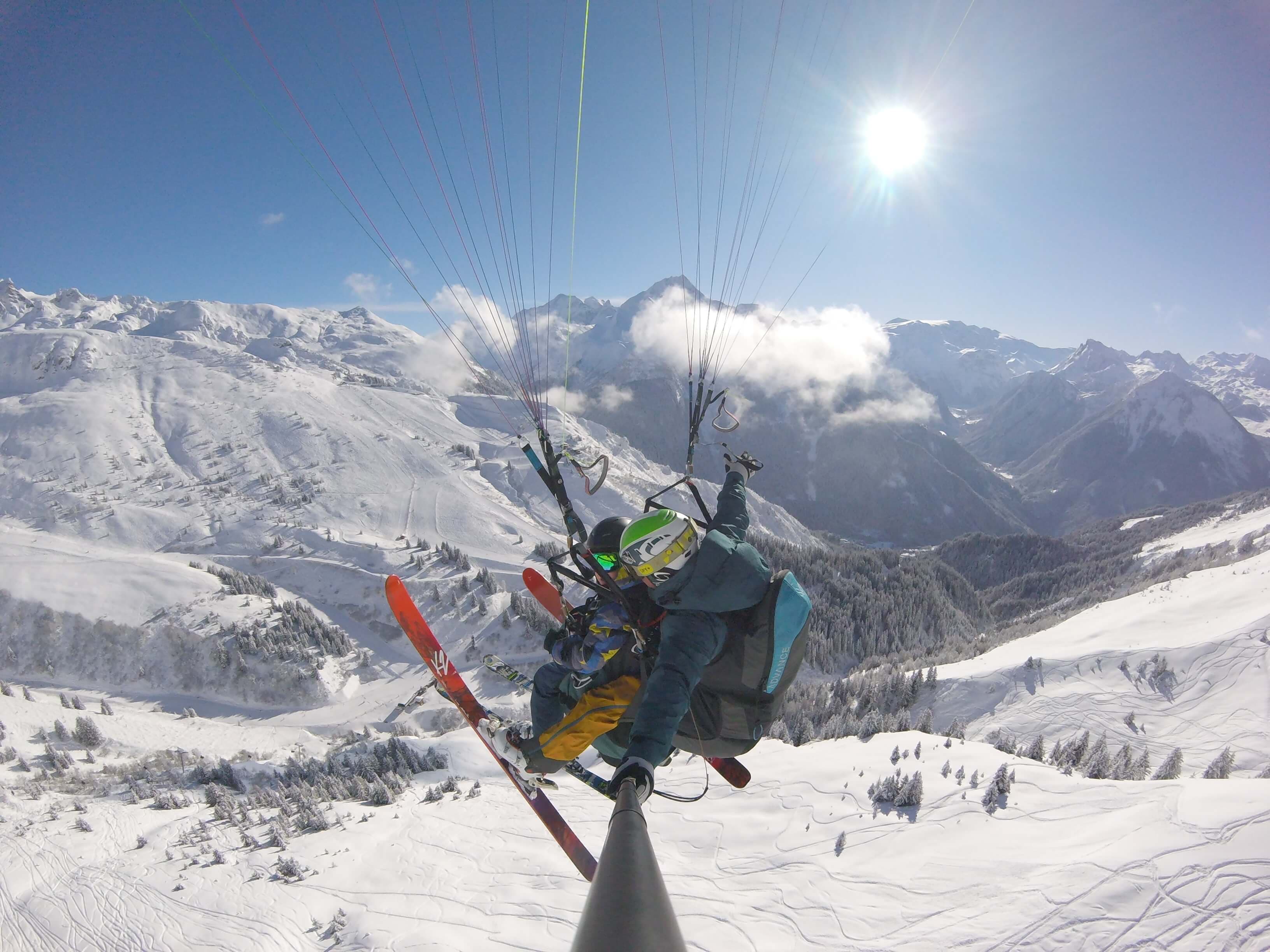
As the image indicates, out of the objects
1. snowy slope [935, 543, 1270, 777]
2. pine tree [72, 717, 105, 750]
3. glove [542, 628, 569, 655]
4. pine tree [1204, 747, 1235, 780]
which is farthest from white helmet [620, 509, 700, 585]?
pine tree [72, 717, 105, 750]

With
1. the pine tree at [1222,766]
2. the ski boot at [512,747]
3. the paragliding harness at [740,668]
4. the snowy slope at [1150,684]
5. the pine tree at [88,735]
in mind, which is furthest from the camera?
the pine tree at [88,735]

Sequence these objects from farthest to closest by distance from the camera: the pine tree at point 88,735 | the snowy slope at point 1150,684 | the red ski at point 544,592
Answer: the pine tree at point 88,735, the snowy slope at point 1150,684, the red ski at point 544,592

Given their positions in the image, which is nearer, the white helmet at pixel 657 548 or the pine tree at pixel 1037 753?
the white helmet at pixel 657 548

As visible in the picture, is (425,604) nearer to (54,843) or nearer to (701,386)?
(54,843)

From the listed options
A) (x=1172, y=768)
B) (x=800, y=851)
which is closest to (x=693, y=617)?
(x=800, y=851)

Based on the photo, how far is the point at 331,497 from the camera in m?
82.8

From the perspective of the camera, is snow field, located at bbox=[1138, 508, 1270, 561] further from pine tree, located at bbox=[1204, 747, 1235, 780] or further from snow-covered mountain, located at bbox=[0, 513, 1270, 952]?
pine tree, located at bbox=[1204, 747, 1235, 780]

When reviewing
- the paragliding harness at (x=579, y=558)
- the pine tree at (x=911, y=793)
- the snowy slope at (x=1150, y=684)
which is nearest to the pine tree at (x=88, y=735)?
the paragliding harness at (x=579, y=558)

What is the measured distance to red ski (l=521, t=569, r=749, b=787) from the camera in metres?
7.26

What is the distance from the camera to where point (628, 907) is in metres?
1.58

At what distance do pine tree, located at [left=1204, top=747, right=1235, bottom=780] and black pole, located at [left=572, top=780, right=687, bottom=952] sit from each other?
2190cm

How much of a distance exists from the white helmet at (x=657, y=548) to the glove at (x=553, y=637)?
4.50 feet

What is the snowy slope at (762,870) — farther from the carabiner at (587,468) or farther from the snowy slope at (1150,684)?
→ the snowy slope at (1150,684)

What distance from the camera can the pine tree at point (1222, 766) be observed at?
51.5 ft
